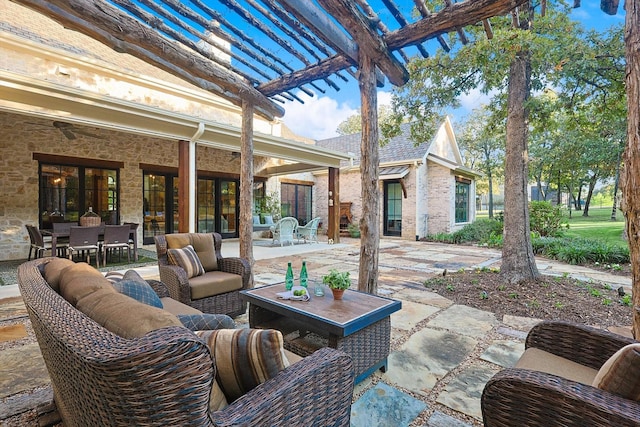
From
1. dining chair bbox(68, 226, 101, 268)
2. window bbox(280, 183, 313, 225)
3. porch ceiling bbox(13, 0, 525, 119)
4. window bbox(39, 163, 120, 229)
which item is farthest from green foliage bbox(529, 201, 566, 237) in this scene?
window bbox(39, 163, 120, 229)

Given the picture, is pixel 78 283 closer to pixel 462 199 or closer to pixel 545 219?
pixel 545 219

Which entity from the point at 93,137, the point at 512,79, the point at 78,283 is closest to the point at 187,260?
the point at 78,283

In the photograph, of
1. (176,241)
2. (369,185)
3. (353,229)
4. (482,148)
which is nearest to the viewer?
(369,185)

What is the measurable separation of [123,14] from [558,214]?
11096mm

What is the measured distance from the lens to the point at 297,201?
13.2 metres

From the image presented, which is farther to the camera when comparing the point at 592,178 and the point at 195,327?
the point at 592,178

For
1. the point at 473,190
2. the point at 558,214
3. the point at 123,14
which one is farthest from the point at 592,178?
the point at 123,14

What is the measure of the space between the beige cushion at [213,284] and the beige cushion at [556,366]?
2620 millimetres

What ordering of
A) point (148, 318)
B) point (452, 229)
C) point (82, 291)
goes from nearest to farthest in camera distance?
point (148, 318)
point (82, 291)
point (452, 229)

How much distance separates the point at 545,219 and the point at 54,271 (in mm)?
11171

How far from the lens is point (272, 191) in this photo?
11734 mm

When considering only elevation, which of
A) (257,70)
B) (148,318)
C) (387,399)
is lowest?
(387,399)

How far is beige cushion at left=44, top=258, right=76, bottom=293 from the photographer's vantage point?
1.53 m

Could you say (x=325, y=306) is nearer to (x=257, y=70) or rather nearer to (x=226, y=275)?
(x=226, y=275)
